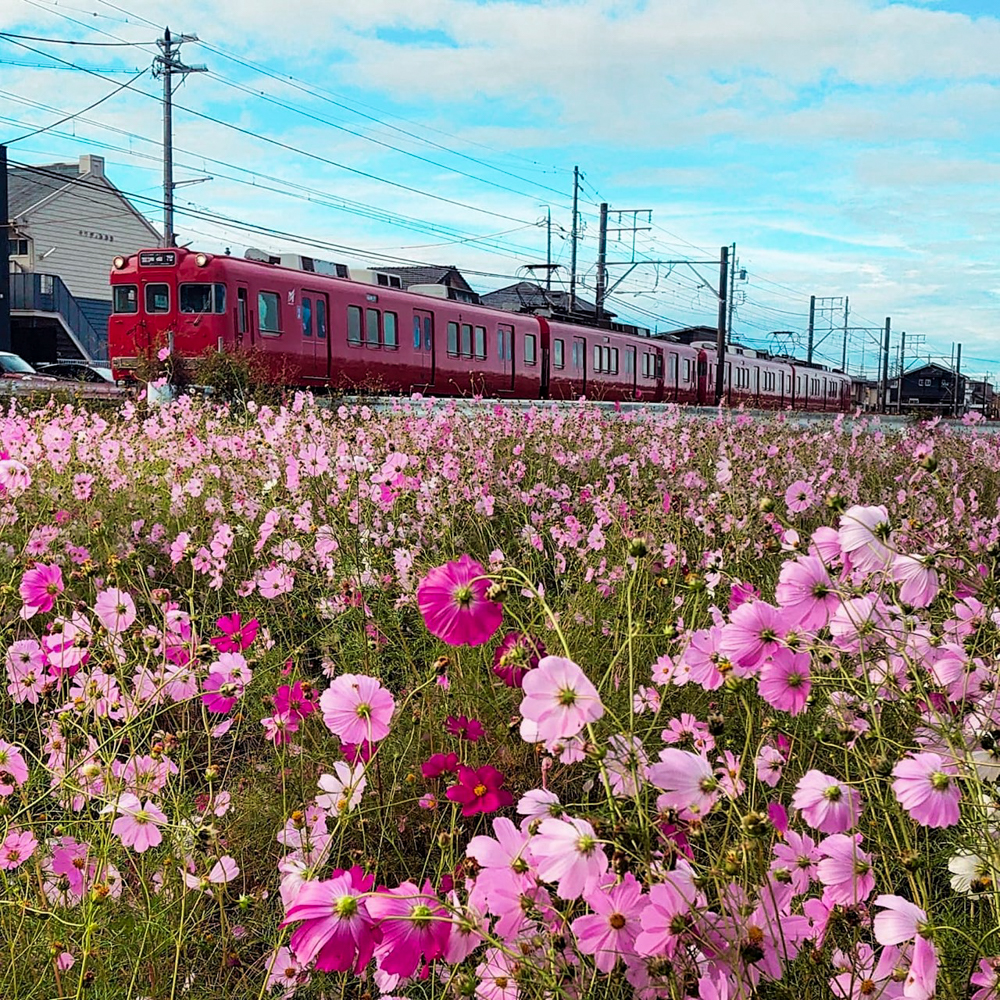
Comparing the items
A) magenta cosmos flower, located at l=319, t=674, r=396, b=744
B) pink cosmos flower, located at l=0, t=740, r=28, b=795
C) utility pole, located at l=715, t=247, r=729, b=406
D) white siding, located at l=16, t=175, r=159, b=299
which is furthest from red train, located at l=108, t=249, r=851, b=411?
white siding, located at l=16, t=175, r=159, b=299

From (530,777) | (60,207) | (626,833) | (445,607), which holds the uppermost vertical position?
(60,207)

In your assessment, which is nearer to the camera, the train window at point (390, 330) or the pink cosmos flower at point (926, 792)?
the pink cosmos flower at point (926, 792)

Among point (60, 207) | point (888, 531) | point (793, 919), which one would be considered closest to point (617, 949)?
point (793, 919)

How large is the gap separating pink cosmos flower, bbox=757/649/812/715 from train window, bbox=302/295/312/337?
15852 millimetres

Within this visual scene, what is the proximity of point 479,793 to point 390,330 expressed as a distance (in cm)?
1721

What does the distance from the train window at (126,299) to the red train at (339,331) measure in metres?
0.02

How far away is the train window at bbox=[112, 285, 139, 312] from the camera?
1672 cm

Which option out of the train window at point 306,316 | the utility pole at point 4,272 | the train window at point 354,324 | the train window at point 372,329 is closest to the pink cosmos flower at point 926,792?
the train window at point 306,316

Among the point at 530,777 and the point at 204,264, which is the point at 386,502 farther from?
the point at 204,264

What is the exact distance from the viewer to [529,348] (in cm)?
2302

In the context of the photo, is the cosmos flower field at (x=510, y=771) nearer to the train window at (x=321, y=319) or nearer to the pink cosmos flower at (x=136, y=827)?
the pink cosmos flower at (x=136, y=827)

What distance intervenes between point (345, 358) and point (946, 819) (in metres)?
16.6

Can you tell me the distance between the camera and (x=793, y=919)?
1.38 meters

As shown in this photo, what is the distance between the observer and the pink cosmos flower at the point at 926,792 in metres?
1.20
